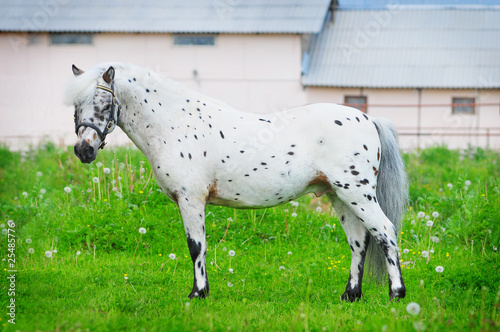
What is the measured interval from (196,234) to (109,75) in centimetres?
163

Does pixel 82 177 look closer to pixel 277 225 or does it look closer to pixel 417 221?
pixel 277 225

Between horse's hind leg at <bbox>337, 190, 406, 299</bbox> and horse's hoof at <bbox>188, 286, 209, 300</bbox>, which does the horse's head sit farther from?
horse's hind leg at <bbox>337, 190, 406, 299</bbox>

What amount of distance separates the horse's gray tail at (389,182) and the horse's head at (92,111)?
2.55m

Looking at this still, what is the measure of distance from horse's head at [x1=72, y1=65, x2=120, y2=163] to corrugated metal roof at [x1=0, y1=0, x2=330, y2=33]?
56.3 ft

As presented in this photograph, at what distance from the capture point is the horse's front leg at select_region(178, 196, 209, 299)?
4887 mm

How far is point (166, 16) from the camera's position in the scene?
883 inches

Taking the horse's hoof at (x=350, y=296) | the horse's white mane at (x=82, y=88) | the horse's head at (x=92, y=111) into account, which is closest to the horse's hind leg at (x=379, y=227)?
the horse's hoof at (x=350, y=296)

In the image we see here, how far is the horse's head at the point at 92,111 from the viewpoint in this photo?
4602 millimetres

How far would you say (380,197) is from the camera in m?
5.25

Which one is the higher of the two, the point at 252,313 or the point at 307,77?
the point at 307,77

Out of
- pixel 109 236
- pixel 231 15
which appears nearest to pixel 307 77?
→ pixel 231 15

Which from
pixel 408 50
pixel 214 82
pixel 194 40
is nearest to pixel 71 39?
pixel 194 40

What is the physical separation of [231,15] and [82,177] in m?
15.3

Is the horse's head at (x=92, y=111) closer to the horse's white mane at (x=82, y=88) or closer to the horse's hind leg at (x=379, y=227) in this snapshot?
the horse's white mane at (x=82, y=88)
